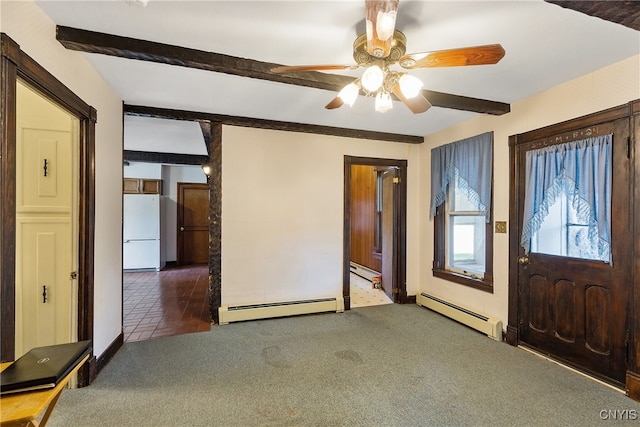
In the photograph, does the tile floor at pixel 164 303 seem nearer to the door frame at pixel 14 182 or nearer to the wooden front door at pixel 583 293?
the door frame at pixel 14 182

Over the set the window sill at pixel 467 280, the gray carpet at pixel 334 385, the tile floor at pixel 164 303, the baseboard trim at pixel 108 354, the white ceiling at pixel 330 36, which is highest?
the white ceiling at pixel 330 36

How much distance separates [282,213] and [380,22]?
9.22ft

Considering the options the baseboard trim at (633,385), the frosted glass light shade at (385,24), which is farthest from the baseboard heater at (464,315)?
the frosted glass light shade at (385,24)

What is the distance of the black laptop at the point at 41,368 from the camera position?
0.96m

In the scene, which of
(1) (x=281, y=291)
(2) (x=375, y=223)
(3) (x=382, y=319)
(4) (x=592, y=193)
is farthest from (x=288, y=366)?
(2) (x=375, y=223)

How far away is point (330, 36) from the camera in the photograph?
1.91m

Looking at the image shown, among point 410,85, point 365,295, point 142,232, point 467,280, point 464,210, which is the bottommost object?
point 365,295

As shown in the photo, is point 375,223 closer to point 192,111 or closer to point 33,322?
point 192,111

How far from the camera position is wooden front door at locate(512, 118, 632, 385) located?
222 centimetres

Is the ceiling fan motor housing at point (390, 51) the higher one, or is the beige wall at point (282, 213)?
the ceiling fan motor housing at point (390, 51)

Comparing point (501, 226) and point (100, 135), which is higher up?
point (100, 135)

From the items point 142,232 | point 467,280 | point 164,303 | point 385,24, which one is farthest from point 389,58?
point 142,232

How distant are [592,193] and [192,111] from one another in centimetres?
402

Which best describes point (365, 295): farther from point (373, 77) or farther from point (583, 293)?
point (373, 77)
